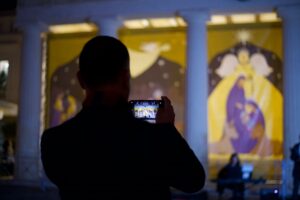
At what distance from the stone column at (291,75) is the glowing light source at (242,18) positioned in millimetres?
1563

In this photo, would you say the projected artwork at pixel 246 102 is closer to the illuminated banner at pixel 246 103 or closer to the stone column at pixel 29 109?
the illuminated banner at pixel 246 103

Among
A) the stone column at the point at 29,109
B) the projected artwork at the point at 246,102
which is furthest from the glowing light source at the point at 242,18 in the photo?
the stone column at the point at 29,109

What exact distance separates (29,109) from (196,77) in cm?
687

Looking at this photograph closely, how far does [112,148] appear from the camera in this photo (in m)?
1.61

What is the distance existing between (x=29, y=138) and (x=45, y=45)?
4.20m

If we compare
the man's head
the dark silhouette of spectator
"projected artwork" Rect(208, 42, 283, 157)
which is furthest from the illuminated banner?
the man's head

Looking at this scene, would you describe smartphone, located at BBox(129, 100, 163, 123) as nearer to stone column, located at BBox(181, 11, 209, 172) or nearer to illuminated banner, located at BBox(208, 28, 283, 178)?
stone column, located at BBox(181, 11, 209, 172)

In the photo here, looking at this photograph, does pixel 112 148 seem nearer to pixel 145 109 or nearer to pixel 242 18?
pixel 145 109

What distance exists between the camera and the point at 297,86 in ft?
58.7

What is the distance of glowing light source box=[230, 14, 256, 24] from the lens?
19.5 metres

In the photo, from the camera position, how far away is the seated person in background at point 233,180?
45.6ft

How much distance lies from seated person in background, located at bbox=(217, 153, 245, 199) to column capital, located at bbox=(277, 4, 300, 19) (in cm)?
585

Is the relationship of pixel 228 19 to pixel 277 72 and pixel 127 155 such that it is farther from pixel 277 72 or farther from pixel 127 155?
pixel 127 155

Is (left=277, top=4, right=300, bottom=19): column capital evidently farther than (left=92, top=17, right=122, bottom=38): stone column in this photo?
No
